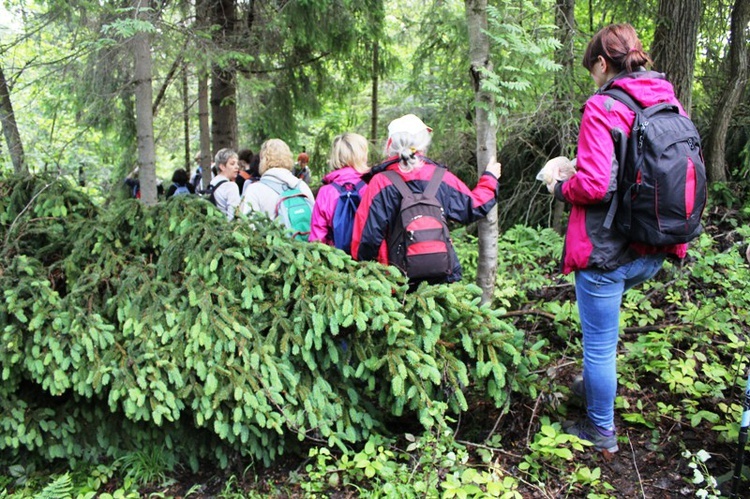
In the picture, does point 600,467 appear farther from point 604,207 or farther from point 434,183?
point 434,183

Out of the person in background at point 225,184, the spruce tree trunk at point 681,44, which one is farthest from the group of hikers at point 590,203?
the spruce tree trunk at point 681,44

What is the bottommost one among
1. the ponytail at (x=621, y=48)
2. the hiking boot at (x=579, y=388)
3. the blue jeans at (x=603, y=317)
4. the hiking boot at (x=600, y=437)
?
the hiking boot at (x=600, y=437)

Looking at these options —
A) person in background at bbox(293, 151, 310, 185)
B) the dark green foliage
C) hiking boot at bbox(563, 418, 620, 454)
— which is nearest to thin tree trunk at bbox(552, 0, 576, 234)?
the dark green foliage

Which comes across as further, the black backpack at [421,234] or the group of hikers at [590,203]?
the black backpack at [421,234]

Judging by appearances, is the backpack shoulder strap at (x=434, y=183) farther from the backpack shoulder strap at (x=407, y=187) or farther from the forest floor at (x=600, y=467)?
the forest floor at (x=600, y=467)

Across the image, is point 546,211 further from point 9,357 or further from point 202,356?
point 9,357

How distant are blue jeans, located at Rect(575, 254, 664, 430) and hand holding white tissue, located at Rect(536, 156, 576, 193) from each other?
0.54 metres

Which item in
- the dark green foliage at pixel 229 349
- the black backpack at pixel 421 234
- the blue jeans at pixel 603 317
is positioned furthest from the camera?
the black backpack at pixel 421 234

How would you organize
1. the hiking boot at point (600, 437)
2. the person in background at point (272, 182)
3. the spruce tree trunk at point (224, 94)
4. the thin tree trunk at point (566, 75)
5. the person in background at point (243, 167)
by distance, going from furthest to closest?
the spruce tree trunk at point (224, 94)
the person in background at point (243, 167)
the thin tree trunk at point (566, 75)
the person in background at point (272, 182)
the hiking boot at point (600, 437)

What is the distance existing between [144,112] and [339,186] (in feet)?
8.32

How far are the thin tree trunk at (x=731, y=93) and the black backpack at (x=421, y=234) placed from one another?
446cm

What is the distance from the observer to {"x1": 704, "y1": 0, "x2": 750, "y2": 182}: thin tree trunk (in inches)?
237

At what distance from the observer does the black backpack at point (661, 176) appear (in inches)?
101

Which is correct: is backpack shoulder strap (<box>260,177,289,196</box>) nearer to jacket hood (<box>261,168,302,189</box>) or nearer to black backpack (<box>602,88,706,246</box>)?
jacket hood (<box>261,168,302,189</box>)
